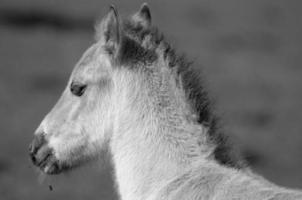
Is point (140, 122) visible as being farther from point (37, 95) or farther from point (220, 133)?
point (37, 95)

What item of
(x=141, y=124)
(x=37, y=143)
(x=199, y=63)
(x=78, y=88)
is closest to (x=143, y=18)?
(x=78, y=88)

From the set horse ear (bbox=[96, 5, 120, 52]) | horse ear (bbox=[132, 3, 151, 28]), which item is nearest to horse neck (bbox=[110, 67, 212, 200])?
horse ear (bbox=[96, 5, 120, 52])

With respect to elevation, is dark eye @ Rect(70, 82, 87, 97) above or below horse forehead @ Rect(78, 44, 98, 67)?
below

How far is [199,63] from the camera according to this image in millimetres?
18125

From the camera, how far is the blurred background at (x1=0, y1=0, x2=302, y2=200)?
14.3 metres

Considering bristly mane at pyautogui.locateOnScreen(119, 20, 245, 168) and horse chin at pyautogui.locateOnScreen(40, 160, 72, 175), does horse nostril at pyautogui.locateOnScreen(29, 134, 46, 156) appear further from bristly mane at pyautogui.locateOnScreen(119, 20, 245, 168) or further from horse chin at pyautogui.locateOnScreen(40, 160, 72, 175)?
bristly mane at pyautogui.locateOnScreen(119, 20, 245, 168)

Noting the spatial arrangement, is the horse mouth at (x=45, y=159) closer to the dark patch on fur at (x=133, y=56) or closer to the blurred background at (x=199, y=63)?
the dark patch on fur at (x=133, y=56)

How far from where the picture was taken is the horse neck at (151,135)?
5.39 m

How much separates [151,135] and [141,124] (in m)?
0.11

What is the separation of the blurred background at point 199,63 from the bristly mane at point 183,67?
255 inches

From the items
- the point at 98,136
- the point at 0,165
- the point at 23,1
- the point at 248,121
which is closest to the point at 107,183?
the point at 0,165

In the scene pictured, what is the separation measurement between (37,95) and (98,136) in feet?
43.9

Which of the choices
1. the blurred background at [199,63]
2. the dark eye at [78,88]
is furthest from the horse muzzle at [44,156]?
the blurred background at [199,63]

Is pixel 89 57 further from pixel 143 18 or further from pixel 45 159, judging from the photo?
pixel 45 159
